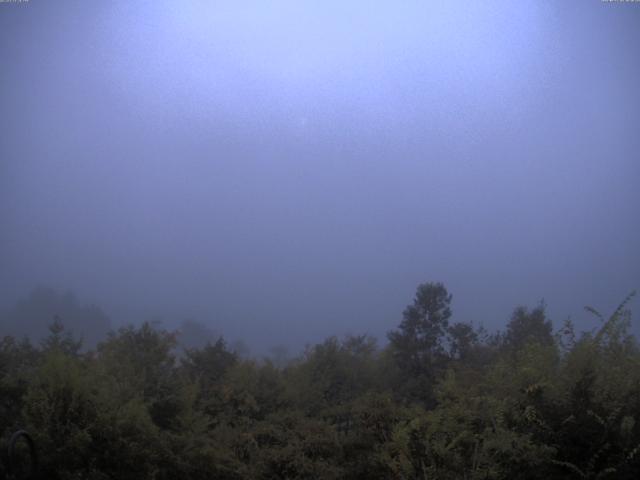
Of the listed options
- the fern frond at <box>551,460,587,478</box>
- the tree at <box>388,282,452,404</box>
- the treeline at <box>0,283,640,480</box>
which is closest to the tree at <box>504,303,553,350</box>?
the tree at <box>388,282,452,404</box>

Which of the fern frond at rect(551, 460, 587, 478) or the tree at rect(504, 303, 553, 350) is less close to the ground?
the tree at rect(504, 303, 553, 350)

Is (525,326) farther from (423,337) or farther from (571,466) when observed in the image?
(571,466)

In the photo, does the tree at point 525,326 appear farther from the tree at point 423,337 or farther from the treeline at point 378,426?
the treeline at point 378,426

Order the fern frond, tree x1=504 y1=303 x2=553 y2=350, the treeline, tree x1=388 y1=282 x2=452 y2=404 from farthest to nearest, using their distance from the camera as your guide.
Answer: tree x1=504 y1=303 x2=553 y2=350, tree x1=388 y1=282 x2=452 y2=404, the treeline, the fern frond

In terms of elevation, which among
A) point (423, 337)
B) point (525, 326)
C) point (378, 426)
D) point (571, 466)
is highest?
point (525, 326)

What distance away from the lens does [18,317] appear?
91.6 m

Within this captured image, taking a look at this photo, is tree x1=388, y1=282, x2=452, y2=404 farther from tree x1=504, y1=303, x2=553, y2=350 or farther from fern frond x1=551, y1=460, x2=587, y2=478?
fern frond x1=551, y1=460, x2=587, y2=478


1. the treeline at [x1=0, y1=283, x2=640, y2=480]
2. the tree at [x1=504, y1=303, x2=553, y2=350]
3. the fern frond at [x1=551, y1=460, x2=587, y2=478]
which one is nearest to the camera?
the fern frond at [x1=551, y1=460, x2=587, y2=478]

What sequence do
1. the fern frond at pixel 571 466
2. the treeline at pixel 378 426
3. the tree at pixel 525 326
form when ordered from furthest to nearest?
1. the tree at pixel 525 326
2. the treeline at pixel 378 426
3. the fern frond at pixel 571 466

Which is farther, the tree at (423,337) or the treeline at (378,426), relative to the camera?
the tree at (423,337)

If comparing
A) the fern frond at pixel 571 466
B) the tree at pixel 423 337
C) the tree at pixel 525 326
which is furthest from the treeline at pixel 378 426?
the tree at pixel 525 326

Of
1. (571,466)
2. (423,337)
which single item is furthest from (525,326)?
(571,466)

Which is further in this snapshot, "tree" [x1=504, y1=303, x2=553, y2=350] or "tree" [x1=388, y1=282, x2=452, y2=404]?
"tree" [x1=504, y1=303, x2=553, y2=350]

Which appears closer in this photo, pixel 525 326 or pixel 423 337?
pixel 423 337
